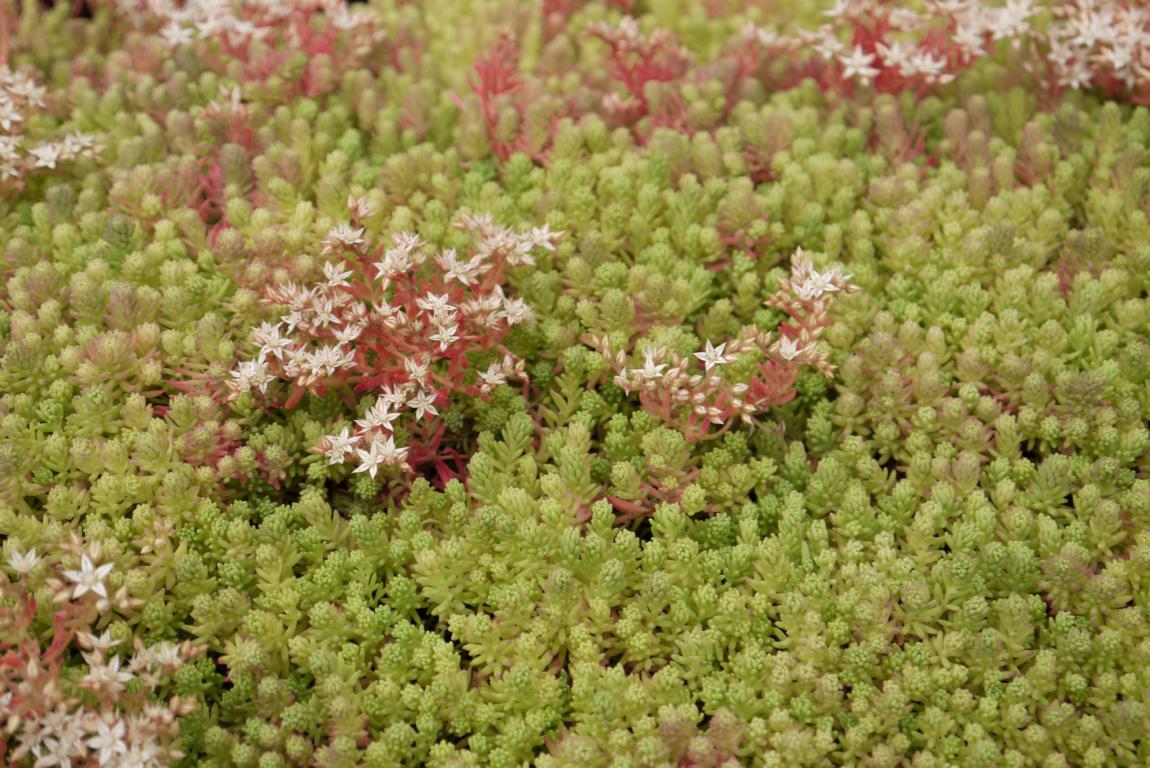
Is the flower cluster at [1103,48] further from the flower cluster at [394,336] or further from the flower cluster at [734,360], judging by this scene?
the flower cluster at [394,336]

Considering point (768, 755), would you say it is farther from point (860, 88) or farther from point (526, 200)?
point (860, 88)

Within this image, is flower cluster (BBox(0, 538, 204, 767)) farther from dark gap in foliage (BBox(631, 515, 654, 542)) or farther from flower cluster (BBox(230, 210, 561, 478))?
dark gap in foliage (BBox(631, 515, 654, 542))

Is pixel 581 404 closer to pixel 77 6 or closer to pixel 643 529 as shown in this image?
pixel 643 529

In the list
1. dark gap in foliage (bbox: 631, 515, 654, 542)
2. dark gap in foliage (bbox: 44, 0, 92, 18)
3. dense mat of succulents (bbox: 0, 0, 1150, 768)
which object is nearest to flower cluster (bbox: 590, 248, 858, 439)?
dense mat of succulents (bbox: 0, 0, 1150, 768)

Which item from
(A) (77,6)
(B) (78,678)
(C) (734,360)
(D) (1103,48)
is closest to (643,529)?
(C) (734,360)

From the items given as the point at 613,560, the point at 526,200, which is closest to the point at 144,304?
the point at 526,200

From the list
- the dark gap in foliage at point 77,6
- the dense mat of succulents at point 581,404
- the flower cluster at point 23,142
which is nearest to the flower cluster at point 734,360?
the dense mat of succulents at point 581,404
